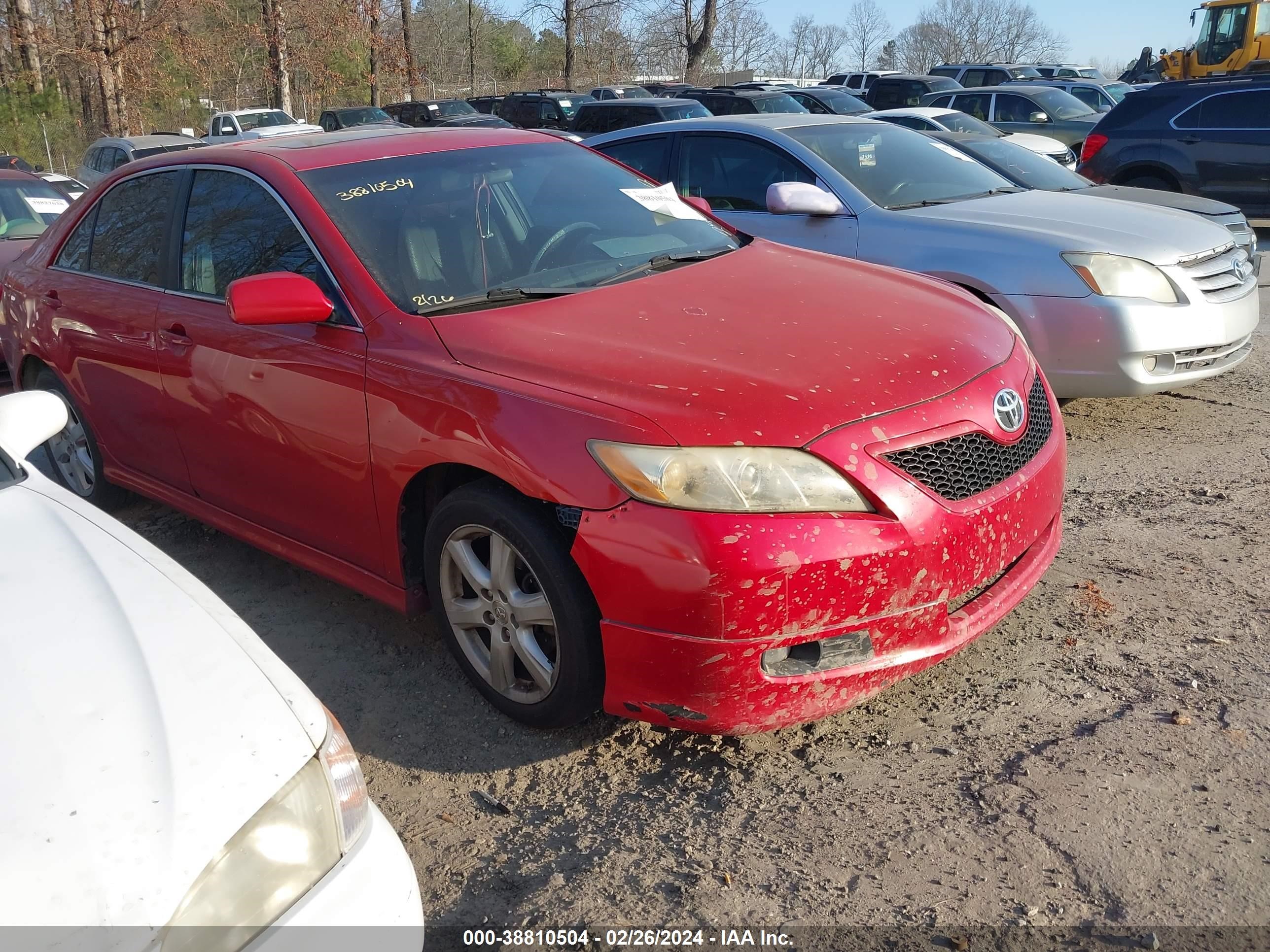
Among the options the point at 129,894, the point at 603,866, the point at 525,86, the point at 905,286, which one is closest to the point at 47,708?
the point at 129,894

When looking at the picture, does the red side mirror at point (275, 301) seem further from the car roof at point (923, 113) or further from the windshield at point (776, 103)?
the windshield at point (776, 103)

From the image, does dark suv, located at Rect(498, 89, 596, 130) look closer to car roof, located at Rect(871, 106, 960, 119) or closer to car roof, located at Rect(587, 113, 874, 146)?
car roof, located at Rect(871, 106, 960, 119)

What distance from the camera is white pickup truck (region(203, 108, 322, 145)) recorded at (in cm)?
2308

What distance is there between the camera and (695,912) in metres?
2.39

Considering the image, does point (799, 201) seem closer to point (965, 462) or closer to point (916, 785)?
point (965, 462)

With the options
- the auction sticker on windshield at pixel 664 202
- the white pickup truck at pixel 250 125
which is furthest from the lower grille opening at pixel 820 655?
the white pickup truck at pixel 250 125

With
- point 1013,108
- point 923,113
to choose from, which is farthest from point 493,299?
point 1013,108

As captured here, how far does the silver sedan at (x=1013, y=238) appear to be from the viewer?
16.9 feet

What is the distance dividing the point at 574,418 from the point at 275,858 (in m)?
1.34

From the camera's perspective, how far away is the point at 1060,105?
16875 millimetres

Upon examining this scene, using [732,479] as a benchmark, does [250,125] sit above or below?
below

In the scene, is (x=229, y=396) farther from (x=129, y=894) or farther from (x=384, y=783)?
(x=129, y=894)

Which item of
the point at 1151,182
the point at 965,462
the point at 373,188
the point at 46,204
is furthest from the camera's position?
the point at 1151,182

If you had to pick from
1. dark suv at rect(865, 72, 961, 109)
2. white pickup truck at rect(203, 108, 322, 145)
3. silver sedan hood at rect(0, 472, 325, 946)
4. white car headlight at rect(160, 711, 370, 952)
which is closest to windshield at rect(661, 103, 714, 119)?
dark suv at rect(865, 72, 961, 109)
